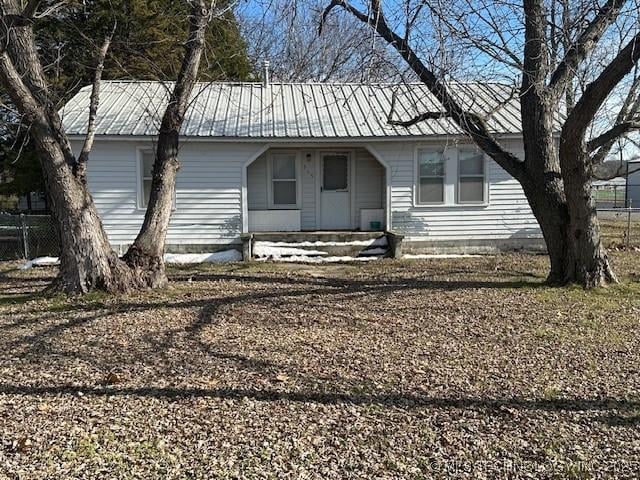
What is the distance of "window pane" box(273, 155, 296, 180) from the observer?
14133 millimetres

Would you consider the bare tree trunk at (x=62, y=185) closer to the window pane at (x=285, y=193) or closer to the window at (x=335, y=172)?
the window pane at (x=285, y=193)

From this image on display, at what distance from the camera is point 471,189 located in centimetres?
1365

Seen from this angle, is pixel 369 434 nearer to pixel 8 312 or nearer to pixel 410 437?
pixel 410 437

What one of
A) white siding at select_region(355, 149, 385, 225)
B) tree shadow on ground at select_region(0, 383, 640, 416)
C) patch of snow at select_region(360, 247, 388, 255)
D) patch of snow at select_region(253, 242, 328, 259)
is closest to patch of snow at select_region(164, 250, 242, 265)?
patch of snow at select_region(253, 242, 328, 259)

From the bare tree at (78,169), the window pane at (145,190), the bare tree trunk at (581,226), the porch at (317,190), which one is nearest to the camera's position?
the bare tree at (78,169)

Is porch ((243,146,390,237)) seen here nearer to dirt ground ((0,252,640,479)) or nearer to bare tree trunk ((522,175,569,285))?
bare tree trunk ((522,175,569,285))

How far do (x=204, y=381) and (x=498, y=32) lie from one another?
6459 millimetres

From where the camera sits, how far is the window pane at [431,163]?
44.2ft

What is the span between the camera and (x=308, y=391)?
4.49m

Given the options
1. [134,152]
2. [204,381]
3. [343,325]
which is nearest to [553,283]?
[343,325]

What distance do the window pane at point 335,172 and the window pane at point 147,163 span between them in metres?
4.19

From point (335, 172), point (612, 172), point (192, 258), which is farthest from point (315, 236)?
point (612, 172)

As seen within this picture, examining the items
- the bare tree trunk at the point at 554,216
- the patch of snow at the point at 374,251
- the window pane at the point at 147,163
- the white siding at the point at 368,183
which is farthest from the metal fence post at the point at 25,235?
the bare tree trunk at the point at 554,216

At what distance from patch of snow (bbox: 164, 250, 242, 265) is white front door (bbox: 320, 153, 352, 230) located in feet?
8.38
